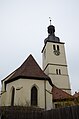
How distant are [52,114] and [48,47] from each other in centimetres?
1777

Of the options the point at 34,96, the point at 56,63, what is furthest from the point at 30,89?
the point at 56,63

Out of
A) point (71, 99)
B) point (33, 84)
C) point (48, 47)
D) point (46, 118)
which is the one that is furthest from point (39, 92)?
point (48, 47)

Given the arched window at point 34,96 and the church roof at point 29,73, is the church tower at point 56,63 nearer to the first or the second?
the church roof at point 29,73

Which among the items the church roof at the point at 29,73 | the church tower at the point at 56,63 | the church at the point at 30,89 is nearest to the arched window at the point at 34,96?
the church at the point at 30,89

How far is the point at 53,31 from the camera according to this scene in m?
31.3

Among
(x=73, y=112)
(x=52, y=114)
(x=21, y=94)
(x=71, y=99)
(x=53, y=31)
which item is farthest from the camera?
(x=53, y=31)

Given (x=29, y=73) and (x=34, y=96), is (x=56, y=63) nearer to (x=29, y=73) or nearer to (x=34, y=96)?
(x=29, y=73)

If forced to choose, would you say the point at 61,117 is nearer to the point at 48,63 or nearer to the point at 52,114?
the point at 52,114

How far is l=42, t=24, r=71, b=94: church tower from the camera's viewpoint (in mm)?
25578

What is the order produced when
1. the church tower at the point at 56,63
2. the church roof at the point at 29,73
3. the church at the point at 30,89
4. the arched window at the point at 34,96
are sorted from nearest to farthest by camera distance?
the church at the point at 30,89 < the arched window at the point at 34,96 < the church roof at the point at 29,73 < the church tower at the point at 56,63

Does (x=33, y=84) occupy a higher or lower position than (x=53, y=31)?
lower

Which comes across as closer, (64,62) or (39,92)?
(39,92)

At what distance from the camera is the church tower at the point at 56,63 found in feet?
83.9

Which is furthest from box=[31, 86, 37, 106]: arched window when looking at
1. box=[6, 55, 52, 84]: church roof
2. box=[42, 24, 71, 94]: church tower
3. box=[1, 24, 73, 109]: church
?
box=[42, 24, 71, 94]: church tower
